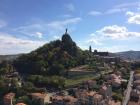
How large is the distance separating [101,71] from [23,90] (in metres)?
21.1

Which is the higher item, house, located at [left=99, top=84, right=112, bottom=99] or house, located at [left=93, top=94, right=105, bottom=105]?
house, located at [left=99, top=84, right=112, bottom=99]

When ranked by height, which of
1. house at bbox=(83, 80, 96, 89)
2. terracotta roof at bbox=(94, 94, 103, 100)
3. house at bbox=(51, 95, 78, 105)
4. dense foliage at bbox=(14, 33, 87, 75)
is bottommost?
house at bbox=(51, 95, 78, 105)

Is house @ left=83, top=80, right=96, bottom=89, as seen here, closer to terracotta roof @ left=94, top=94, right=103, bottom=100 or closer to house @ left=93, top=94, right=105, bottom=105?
terracotta roof @ left=94, top=94, right=103, bottom=100

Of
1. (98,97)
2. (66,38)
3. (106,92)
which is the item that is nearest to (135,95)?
(106,92)

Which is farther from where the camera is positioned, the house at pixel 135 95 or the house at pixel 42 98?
the house at pixel 135 95

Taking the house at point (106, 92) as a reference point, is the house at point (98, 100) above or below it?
below

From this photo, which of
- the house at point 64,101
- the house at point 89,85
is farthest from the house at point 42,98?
the house at point 89,85

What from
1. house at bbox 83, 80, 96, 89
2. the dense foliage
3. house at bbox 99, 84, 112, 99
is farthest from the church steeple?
house at bbox 99, 84, 112, 99

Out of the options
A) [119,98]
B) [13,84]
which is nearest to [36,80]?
[13,84]

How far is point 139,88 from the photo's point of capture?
51.1m

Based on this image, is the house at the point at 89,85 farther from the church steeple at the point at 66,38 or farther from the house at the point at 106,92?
the church steeple at the point at 66,38

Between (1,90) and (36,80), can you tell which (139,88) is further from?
(1,90)

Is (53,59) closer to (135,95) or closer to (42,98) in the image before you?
(42,98)

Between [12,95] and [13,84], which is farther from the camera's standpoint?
[13,84]
